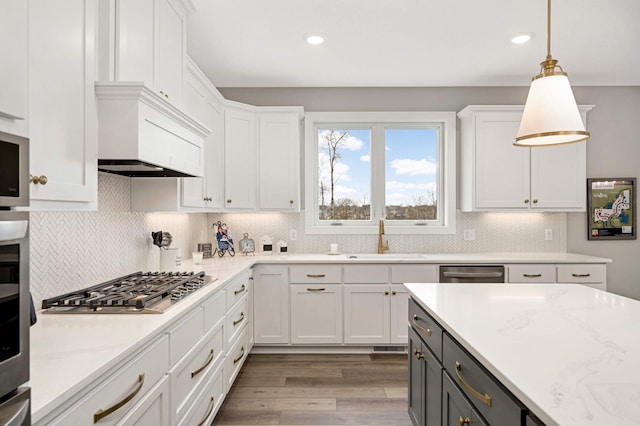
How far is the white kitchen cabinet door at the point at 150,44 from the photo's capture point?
159 centimetres

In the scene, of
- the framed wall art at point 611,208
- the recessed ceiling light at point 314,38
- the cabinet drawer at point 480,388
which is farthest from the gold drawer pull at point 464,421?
the framed wall art at point 611,208

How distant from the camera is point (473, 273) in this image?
335 centimetres

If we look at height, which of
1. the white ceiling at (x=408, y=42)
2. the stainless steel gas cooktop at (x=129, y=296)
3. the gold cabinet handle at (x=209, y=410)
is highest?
the white ceiling at (x=408, y=42)

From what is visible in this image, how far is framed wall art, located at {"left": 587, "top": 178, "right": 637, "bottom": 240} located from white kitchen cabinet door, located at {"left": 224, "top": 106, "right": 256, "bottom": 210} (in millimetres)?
3521

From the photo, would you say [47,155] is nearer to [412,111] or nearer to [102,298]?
[102,298]

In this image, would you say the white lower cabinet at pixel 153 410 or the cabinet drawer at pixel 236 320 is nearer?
the white lower cabinet at pixel 153 410

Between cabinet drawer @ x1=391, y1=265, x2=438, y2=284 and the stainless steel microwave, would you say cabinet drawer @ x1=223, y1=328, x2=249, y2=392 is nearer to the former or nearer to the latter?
cabinet drawer @ x1=391, y1=265, x2=438, y2=284

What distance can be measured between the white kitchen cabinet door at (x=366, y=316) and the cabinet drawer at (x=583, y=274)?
63.4 inches

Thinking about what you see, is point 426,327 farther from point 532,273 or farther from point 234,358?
point 532,273

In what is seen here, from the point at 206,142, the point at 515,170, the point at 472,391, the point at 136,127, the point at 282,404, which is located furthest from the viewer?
the point at 515,170

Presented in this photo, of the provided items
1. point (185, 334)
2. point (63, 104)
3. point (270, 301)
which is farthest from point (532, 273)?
point (63, 104)

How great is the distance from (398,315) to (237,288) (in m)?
1.56

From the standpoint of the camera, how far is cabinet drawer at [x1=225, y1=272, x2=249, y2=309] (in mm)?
2484

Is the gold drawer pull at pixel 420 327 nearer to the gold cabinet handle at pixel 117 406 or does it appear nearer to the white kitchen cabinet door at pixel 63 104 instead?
the gold cabinet handle at pixel 117 406
